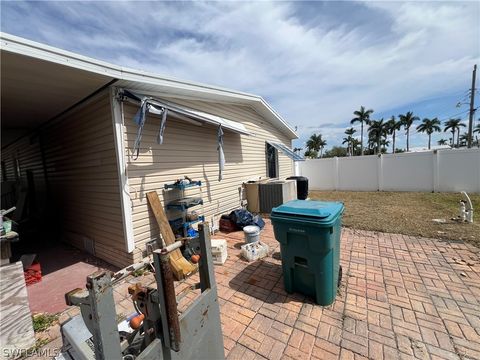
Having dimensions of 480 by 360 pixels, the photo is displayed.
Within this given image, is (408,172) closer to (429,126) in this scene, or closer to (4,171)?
(4,171)

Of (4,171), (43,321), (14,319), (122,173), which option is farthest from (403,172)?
(4,171)

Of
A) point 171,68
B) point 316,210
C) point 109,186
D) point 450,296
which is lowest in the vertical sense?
point 450,296

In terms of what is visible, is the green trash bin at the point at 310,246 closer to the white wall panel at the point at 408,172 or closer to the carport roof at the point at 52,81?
the carport roof at the point at 52,81

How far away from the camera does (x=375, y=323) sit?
7.91 feet

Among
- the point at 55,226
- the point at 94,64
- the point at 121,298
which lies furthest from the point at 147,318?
the point at 55,226

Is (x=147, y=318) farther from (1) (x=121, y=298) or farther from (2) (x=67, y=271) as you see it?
(2) (x=67, y=271)

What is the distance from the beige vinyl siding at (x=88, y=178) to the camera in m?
3.95

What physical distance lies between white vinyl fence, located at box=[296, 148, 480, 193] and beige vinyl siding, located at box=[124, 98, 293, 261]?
681 cm

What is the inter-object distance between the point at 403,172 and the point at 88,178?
13.3 m

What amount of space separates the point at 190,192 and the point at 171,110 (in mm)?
1884

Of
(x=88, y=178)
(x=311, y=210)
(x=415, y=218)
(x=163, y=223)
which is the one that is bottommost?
(x=415, y=218)

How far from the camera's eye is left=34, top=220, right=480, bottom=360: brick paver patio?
212 centimetres

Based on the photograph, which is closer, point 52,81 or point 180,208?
Result: point 52,81

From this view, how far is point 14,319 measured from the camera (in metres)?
2.33
